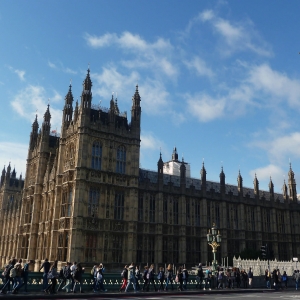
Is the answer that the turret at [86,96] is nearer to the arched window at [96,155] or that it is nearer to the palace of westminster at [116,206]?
the palace of westminster at [116,206]

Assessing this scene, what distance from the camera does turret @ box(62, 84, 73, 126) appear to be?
4923cm

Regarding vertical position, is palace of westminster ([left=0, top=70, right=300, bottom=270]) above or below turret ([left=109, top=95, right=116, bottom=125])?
below

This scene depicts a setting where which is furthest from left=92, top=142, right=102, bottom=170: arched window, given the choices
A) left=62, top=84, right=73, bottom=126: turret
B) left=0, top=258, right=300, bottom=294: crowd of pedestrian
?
left=0, top=258, right=300, bottom=294: crowd of pedestrian

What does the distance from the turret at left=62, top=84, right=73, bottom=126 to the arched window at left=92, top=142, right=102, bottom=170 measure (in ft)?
24.0

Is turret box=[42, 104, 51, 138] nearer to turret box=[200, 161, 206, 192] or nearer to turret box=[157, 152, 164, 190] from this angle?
turret box=[157, 152, 164, 190]

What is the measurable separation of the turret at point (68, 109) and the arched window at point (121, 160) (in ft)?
29.0

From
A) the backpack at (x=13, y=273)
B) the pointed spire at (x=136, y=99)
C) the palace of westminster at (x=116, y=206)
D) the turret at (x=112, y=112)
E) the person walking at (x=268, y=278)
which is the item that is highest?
the pointed spire at (x=136, y=99)

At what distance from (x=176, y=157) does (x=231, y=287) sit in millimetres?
40680

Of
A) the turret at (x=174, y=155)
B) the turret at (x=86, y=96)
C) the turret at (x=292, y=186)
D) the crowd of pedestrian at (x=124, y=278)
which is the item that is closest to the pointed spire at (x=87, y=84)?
the turret at (x=86, y=96)

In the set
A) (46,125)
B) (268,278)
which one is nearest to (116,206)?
(268,278)

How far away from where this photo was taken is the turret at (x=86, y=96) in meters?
Result: 44.5

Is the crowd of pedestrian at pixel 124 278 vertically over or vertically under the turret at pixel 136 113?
under

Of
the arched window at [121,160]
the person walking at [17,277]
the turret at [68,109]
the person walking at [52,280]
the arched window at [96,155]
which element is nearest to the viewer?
the person walking at [17,277]

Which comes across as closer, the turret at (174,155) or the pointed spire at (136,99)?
the pointed spire at (136,99)
